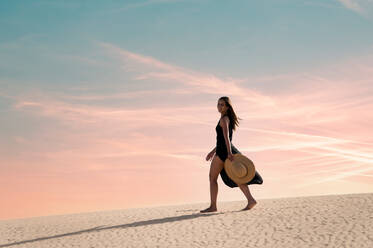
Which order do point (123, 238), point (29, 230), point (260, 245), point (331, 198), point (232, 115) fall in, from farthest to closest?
1. point (331, 198)
2. point (29, 230)
3. point (232, 115)
4. point (123, 238)
5. point (260, 245)

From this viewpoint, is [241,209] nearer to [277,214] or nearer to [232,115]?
[277,214]

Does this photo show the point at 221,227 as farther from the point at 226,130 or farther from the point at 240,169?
the point at 226,130

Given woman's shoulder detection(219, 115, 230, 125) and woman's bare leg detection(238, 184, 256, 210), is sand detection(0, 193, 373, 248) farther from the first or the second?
woman's shoulder detection(219, 115, 230, 125)

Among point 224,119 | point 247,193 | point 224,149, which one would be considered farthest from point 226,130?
point 247,193

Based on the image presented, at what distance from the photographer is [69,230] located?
11844 millimetres

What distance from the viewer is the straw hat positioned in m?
11.2

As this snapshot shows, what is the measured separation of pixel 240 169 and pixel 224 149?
601mm

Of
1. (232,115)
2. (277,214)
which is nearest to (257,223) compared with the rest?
(277,214)

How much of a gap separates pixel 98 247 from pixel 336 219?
5.18 metres

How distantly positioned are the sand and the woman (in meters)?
0.69

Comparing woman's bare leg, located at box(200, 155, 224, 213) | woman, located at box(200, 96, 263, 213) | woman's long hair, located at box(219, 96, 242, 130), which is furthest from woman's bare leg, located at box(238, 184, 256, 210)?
woman's long hair, located at box(219, 96, 242, 130)

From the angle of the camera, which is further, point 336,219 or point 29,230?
point 29,230

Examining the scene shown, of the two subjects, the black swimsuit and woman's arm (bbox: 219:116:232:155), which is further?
the black swimsuit

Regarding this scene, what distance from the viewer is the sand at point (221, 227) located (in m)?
9.66
